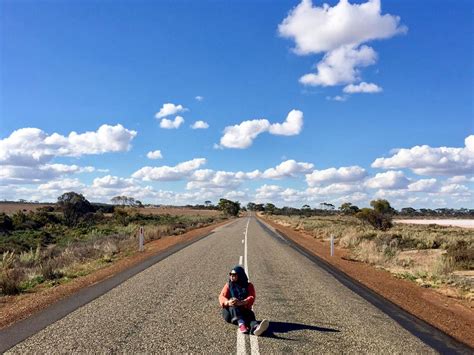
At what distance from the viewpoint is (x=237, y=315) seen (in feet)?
23.9

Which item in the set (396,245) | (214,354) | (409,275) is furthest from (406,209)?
(214,354)

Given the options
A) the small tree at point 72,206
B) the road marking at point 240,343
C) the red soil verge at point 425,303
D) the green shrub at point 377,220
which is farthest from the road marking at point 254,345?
the small tree at point 72,206

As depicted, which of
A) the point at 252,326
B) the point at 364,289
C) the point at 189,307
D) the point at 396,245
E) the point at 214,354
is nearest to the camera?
the point at 214,354

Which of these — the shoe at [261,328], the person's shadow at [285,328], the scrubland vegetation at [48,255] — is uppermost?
the shoe at [261,328]

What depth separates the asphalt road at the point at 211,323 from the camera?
6230 millimetres

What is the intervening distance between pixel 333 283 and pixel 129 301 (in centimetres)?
564

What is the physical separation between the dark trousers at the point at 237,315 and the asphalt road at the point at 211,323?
0.46ft

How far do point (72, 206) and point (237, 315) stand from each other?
53.9 metres

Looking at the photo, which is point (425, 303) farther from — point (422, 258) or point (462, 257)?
point (422, 258)

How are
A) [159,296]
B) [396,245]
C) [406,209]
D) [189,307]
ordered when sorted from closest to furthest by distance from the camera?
[189,307]
[159,296]
[396,245]
[406,209]

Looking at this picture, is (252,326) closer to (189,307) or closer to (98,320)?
(189,307)

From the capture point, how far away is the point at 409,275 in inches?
587

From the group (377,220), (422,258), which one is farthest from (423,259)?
(377,220)

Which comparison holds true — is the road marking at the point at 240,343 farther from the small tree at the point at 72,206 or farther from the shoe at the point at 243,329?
the small tree at the point at 72,206
